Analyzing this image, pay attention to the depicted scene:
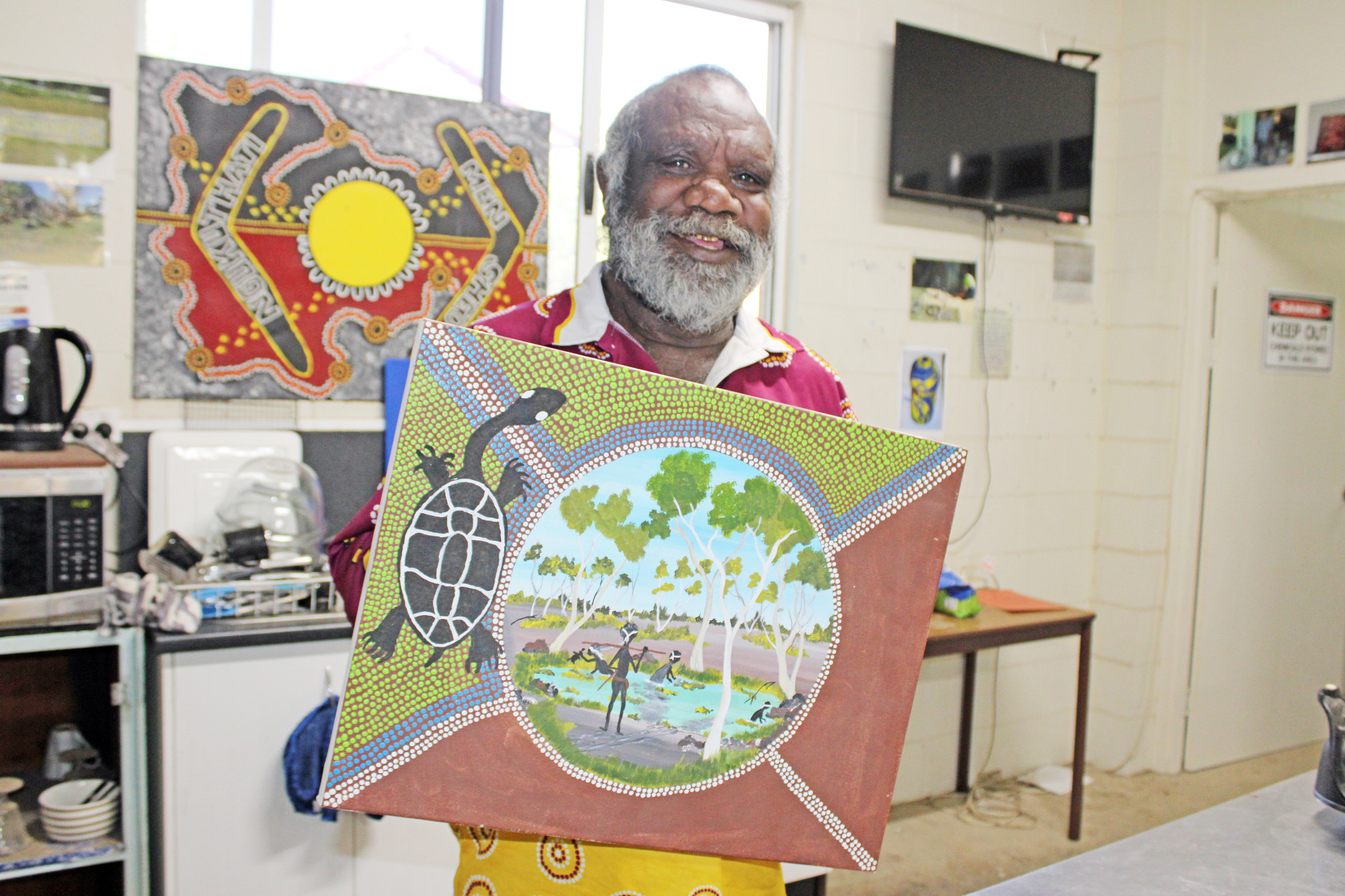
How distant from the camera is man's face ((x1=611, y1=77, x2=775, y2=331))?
1233 mm

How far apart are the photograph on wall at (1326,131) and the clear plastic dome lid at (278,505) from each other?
3.27m

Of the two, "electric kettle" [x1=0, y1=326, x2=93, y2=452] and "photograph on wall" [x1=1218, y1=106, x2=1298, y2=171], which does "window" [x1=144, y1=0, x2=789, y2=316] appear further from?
"photograph on wall" [x1=1218, y1=106, x2=1298, y2=171]

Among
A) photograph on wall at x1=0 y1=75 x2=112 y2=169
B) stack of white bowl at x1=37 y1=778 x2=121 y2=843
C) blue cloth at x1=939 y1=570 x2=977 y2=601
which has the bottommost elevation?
stack of white bowl at x1=37 y1=778 x2=121 y2=843

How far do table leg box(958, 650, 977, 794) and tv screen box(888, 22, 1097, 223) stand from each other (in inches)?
61.5

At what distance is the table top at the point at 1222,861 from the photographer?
1077 mm

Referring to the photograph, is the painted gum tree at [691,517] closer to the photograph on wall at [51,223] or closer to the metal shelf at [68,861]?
the metal shelf at [68,861]

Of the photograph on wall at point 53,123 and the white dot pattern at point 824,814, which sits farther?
the photograph on wall at point 53,123

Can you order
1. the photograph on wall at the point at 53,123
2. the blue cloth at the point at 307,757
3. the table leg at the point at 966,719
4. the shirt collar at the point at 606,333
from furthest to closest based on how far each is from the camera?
the table leg at the point at 966,719 < the photograph on wall at the point at 53,123 < the blue cloth at the point at 307,757 < the shirt collar at the point at 606,333

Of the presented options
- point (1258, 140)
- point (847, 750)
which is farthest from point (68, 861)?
A: point (1258, 140)

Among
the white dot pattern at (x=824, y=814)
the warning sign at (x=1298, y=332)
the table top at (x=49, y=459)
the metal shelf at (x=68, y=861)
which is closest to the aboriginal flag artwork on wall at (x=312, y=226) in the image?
the table top at (x=49, y=459)

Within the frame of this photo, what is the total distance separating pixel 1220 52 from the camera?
3.48 metres

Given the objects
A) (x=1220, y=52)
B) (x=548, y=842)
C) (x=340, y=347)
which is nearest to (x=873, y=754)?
(x=548, y=842)

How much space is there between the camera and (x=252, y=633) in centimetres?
189

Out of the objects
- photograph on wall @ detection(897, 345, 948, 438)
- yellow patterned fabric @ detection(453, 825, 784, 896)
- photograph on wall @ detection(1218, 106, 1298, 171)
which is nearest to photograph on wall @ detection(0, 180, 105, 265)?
yellow patterned fabric @ detection(453, 825, 784, 896)
